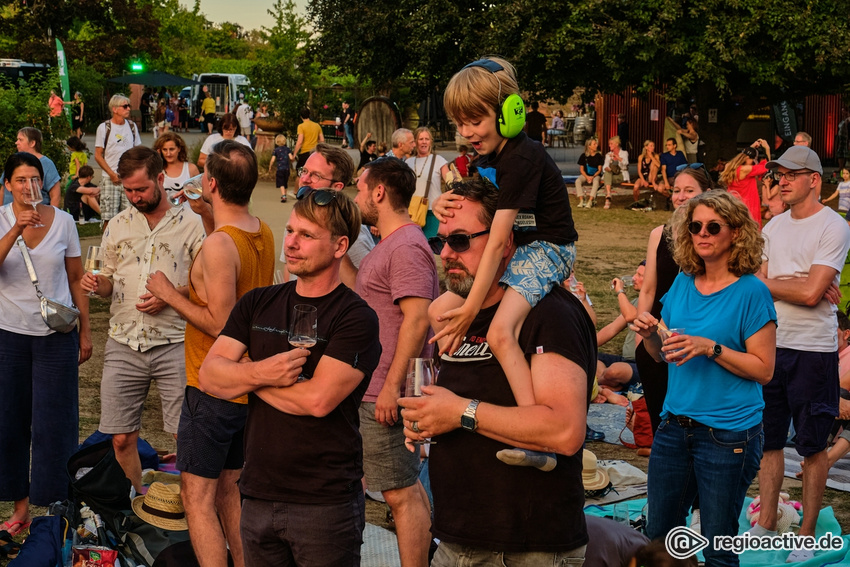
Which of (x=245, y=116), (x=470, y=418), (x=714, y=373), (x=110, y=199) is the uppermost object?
(x=245, y=116)

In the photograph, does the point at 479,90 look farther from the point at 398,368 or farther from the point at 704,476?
the point at 704,476

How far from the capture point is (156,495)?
→ 4938 millimetres

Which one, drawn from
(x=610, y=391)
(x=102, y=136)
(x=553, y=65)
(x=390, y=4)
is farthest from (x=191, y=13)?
(x=610, y=391)

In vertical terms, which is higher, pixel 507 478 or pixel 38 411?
pixel 507 478

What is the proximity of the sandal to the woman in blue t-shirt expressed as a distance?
334cm

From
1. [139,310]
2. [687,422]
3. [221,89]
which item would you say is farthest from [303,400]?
[221,89]

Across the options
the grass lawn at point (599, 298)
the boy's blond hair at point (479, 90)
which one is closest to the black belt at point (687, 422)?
the boy's blond hair at point (479, 90)

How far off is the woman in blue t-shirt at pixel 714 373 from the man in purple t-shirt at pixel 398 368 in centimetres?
107

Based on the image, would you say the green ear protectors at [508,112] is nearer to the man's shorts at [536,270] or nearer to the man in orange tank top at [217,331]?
the man's shorts at [536,270]

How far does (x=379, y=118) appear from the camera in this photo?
84.0 feet

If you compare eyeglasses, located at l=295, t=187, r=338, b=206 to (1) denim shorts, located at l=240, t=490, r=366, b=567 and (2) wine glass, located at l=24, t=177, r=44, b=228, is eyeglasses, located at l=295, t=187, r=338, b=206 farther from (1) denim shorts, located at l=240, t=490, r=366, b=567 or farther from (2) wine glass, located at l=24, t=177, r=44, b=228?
(2) wine glass, located at l=24, t=177, r=44, b=228

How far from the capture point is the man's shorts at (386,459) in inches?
179

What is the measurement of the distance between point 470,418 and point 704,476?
1678 mm

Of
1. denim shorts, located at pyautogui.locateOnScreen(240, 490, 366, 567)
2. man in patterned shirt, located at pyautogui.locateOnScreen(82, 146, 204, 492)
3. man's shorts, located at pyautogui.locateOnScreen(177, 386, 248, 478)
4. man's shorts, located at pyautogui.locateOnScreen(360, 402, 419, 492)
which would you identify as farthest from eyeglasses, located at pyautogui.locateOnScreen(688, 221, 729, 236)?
man in patterned shirt, located at pyautogui.locateOnScreen(82, 146, 204, 492)
